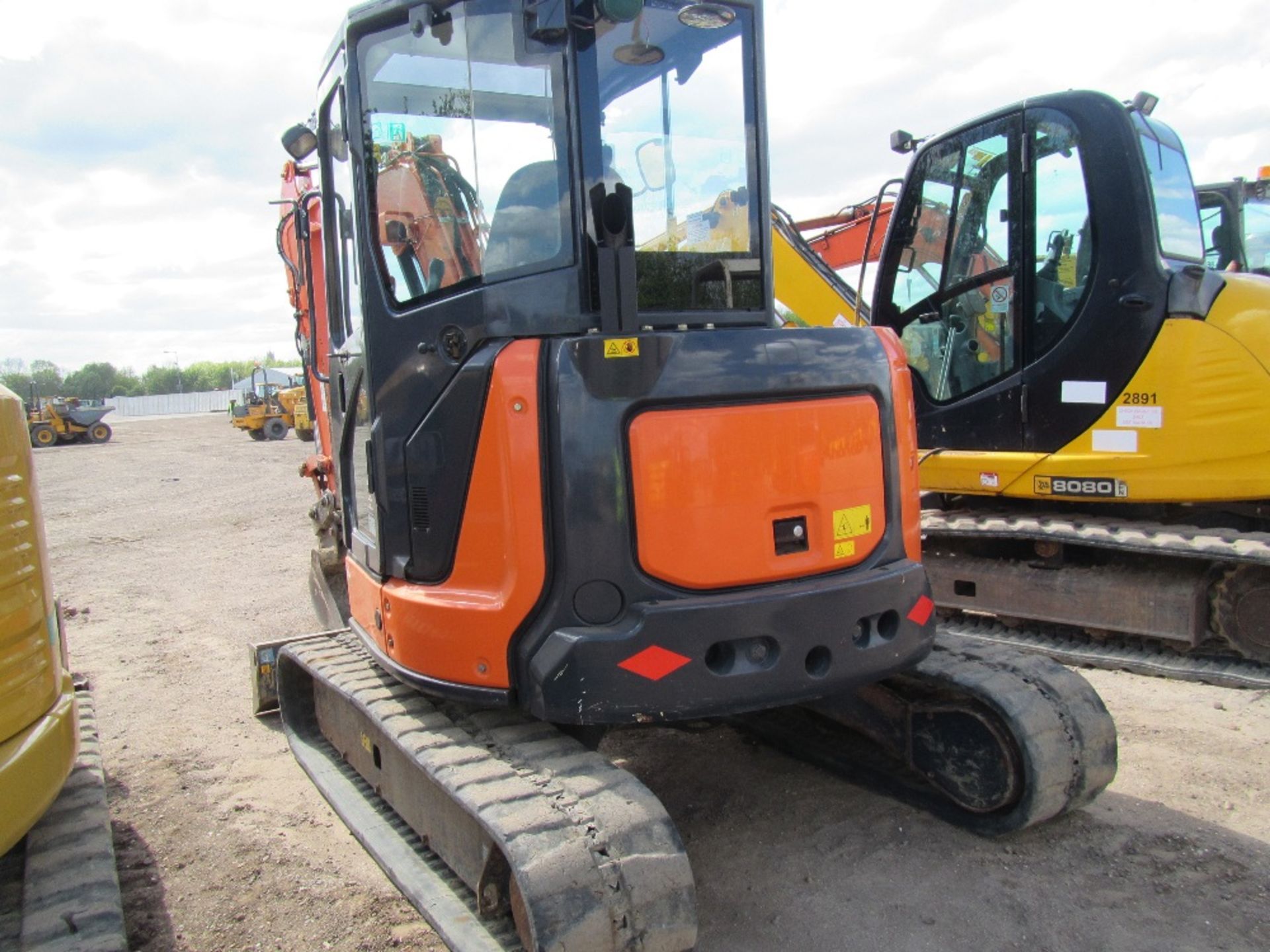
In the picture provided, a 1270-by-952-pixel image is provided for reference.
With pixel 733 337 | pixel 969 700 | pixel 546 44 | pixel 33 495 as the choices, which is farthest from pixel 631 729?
pixel 546 44

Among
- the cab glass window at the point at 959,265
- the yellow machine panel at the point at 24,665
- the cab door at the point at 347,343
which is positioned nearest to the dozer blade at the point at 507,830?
the cab door at the point at 347,343

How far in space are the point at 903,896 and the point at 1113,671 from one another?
8.78ft

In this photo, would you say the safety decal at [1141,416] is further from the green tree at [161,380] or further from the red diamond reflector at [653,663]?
the green tree at [161,380]

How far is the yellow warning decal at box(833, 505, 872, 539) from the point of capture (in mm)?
3031

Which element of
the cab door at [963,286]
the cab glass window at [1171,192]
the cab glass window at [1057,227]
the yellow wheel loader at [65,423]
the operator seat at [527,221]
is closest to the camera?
the operator seat at [527,221]

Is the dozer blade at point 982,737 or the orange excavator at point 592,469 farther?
the dozer blade at point 982,737

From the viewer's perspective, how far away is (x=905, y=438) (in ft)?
10.8

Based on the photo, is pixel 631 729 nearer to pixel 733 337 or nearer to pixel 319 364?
pixel 733 337

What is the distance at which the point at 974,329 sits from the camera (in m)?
5.82

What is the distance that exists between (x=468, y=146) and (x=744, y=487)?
1268 millimetres

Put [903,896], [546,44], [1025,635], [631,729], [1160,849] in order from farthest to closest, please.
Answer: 1. [1025,635]
2. [631,729]
3. [1160,849]
4. [903,896]
5. [546,44]

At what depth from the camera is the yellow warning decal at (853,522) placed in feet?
9.95

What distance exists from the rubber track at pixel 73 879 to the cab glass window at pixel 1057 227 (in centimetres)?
481

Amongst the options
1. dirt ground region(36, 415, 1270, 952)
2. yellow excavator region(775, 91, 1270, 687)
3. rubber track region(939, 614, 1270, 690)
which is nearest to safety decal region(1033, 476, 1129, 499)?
yellow excavator region(775, 91, 1270, 687)
